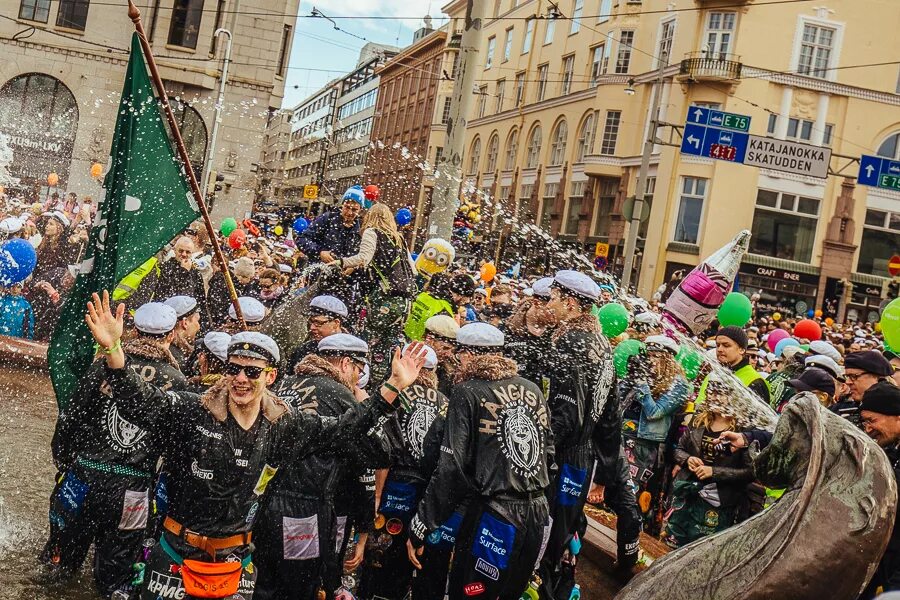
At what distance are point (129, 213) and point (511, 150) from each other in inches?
1843

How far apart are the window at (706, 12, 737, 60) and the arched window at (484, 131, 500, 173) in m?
19.1

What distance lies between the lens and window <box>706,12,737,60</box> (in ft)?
114

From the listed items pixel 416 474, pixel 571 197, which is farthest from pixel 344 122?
pixel 416 474

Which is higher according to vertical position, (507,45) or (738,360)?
(507,45)

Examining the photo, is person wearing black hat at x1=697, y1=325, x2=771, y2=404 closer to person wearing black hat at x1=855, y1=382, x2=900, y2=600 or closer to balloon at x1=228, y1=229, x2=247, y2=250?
person wearing black hat at x1=855, y1=382, x2=900, y2=600

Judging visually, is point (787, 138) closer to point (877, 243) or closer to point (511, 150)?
point (877, 243)

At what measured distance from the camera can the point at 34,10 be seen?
1309 inches

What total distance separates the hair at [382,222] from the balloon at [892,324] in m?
4.64

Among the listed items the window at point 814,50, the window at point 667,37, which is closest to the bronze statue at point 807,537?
the window at point 814,50

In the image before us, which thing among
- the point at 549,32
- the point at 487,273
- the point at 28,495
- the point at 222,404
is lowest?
the point at 28,495

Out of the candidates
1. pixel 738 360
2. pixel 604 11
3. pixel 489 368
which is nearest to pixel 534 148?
pixel 604 11

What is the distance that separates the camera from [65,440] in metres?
5.23

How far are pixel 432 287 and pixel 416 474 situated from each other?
13.0 ft

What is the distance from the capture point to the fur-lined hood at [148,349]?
5.13 m
